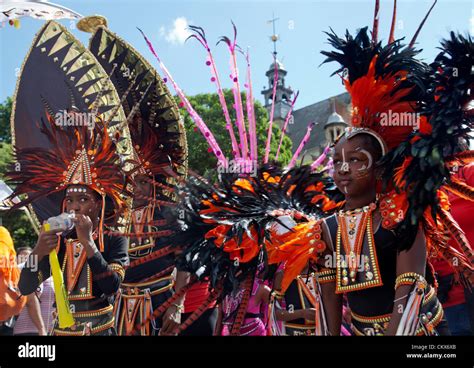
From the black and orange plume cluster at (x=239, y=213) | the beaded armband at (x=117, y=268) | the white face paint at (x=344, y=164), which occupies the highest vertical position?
the white face paint at (x=344, y=164)

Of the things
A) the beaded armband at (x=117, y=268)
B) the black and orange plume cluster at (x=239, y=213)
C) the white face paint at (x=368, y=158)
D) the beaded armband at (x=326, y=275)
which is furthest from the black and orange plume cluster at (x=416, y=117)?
the beaded armband at (x=117, y=268)

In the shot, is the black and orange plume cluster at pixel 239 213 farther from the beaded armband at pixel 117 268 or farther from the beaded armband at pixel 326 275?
the beaded armband at pixel 117 268

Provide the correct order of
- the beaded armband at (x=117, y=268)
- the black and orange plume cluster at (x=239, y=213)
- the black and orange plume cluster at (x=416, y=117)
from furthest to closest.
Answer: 1. the beaded armband at (x=117, y=268)
2. the black and orange plume cluster at (x=239, y=213)
3. the black and orange plume cluster at (x=416, y=117)

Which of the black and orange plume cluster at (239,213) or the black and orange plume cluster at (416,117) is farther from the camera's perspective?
the black and orange plume cluster at (239,213)

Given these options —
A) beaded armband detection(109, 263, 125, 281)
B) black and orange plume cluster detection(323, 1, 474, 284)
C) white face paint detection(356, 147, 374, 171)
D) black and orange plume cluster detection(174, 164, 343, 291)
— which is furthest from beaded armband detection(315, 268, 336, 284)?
beaded armband detection(109, 263, 125, 281)

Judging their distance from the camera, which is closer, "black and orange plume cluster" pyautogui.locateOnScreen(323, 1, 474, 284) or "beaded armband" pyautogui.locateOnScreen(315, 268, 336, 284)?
"black and orange plume cluster" pyautogui.locateOnScreen(323, 1, 474, 284)

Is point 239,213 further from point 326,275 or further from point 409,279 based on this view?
point 409,279

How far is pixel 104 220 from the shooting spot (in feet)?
13.8

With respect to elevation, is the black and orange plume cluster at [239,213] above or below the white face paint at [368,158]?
below

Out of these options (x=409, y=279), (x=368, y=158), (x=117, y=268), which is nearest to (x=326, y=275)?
(x=409, y=279)

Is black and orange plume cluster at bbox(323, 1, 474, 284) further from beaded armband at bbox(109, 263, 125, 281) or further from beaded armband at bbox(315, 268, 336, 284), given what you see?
beaded armband at bbox(109, 263, 125, 281)
